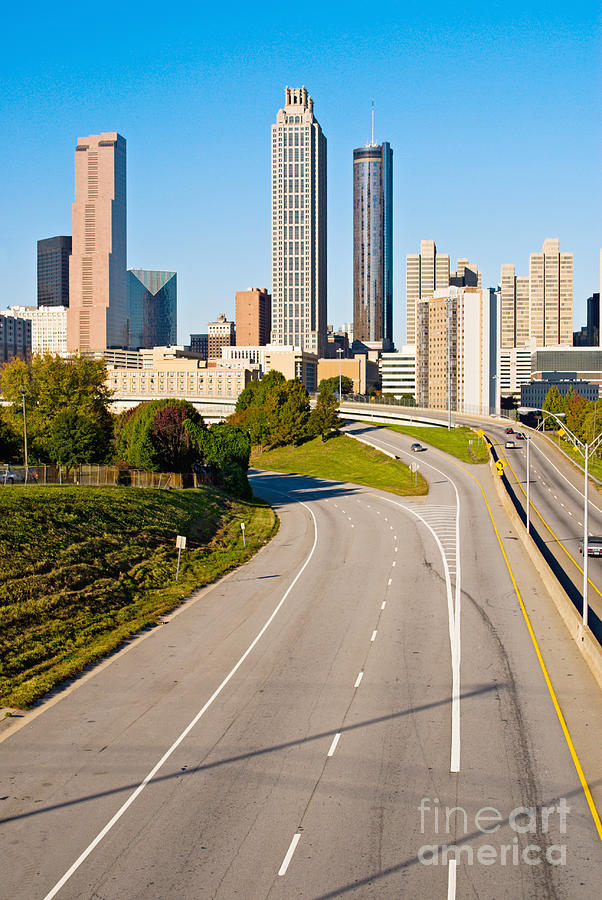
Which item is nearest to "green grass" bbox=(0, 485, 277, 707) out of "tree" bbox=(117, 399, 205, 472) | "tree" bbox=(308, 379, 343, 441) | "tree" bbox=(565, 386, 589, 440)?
"tree" bbox=(117, 399, 205, 472)

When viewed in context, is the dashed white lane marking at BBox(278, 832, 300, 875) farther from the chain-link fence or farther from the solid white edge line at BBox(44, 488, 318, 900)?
the chain-link fence

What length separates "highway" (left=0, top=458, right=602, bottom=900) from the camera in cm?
1495

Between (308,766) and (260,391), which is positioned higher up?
(260,391)

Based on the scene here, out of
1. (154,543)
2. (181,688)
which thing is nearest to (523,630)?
(181,688)

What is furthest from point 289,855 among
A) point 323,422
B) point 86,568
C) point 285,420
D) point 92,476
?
point 285,420

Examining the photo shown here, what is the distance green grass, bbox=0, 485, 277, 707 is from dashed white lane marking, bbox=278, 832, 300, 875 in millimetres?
10896

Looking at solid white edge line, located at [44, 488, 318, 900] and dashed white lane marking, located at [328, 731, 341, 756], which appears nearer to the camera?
solid white edge line, located at [44, 488, 318, 900]

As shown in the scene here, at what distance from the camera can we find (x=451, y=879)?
14.7 metres

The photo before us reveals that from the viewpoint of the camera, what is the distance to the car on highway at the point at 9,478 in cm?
5711

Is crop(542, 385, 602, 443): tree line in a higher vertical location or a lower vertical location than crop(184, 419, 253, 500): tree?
higher

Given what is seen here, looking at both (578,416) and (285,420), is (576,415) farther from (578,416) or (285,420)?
(285,420)

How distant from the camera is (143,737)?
21.3 m

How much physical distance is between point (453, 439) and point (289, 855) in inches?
4112

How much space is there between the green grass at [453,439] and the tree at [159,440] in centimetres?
3780
